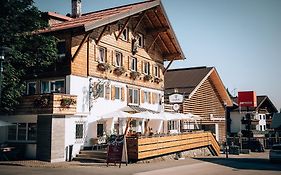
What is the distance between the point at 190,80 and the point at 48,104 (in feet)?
74.7

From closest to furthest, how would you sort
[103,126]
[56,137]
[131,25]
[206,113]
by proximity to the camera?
[56,137]
[103,126]
[131,25]
[206,113]

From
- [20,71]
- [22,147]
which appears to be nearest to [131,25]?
[20,71]

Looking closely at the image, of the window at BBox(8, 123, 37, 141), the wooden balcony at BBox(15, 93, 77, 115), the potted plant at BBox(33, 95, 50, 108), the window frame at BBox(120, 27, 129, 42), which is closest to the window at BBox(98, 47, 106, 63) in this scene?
the window frame at BBox(120, 27, 129, 42)

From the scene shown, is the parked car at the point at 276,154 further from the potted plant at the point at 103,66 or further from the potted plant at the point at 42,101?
the potted plant at the point at 42,101

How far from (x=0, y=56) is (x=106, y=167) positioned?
26.2 feet

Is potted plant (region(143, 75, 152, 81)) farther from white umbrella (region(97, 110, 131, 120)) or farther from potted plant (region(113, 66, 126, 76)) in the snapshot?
white umbrella (region(97, 110, 131, 120))

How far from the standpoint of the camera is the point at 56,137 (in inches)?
796

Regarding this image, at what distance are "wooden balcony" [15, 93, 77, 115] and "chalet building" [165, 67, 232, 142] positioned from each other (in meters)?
15.2

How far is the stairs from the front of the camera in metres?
20.5

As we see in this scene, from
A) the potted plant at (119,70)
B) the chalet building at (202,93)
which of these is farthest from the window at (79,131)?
the chalet building at (202,93)

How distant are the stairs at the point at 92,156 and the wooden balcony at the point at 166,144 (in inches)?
72.6

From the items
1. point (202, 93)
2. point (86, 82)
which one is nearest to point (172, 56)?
point (202, 93)

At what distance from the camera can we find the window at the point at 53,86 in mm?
22094

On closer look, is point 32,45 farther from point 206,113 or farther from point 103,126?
point 206,113
